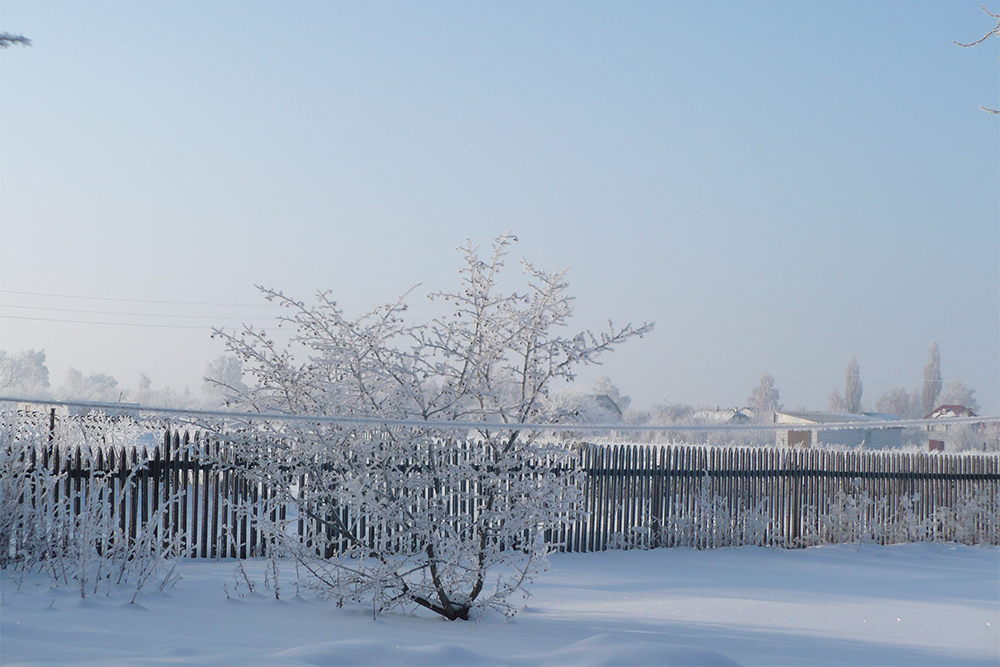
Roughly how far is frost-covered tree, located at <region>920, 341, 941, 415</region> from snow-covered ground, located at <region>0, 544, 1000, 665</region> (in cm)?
10755

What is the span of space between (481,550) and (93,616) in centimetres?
241

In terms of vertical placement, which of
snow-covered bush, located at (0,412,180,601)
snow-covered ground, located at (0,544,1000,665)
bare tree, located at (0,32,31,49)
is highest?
bare tree, located at (0,32,31,49)

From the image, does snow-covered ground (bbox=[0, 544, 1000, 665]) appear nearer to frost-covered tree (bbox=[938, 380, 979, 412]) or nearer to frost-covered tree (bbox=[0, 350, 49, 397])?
frost-covered tree (bbox=[0, 350, 49, 397])

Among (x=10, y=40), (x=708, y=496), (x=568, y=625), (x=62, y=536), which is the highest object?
(x=10, y=40)

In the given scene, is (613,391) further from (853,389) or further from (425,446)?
(425,446)

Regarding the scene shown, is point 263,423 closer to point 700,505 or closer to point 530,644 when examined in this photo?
point 530,644

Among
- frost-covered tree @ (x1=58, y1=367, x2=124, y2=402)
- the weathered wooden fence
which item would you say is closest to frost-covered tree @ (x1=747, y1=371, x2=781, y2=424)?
frost-covered tree @ (x1=58, y1=367, x2=124, y2=402)

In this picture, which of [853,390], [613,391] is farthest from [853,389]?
[613,391]

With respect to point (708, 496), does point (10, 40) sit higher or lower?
higher

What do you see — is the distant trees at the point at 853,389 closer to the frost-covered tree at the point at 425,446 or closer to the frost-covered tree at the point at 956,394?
the frost-covered tree at the point at 956,394

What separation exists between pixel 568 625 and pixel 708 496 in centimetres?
548

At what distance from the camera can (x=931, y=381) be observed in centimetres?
10438

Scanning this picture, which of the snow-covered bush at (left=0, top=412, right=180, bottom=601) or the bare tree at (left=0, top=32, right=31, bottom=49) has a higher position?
the bare tree at (left=0, top=32, right=31, bottom=49)

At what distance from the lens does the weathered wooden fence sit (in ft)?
28.2
